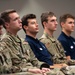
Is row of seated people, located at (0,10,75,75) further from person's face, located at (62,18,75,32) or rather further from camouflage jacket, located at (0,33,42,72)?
person's face, located at (62,18,75,32)

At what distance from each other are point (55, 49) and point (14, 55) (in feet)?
3.42

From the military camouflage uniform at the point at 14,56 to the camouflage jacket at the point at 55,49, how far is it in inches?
21.5

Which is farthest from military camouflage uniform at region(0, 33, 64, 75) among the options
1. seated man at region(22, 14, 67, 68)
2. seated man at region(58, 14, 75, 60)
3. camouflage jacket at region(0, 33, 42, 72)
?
seated man at region(58, 14, 75, 60)

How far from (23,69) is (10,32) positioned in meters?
0.55

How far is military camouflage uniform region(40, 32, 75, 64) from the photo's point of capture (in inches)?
131

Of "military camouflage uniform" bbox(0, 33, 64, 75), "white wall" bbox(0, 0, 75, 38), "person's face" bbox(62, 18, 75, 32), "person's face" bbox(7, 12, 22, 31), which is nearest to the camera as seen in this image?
"military camouflage uniform" bbox(0, 33, 64, 75)

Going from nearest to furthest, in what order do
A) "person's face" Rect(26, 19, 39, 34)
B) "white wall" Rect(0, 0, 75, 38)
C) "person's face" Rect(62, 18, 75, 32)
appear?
"person's face" Rect(26, 19, 39, 34)
"person's face" Rect(62, 18, 75, 32)
"white wall" Rect(0, 0, 75, 38)

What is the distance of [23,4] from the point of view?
500 cm

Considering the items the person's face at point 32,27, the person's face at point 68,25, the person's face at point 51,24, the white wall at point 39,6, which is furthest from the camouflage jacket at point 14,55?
the white wall at point 39,6

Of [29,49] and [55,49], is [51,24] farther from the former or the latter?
[29,49]

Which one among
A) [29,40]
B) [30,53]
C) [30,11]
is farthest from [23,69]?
[30,11]

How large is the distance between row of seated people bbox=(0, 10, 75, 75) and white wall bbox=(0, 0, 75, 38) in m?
1.37

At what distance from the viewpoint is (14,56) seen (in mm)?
2533

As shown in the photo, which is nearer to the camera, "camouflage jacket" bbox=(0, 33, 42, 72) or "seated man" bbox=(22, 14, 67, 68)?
"camouflage jacket" bbox=(0, 33, 42, 72)
